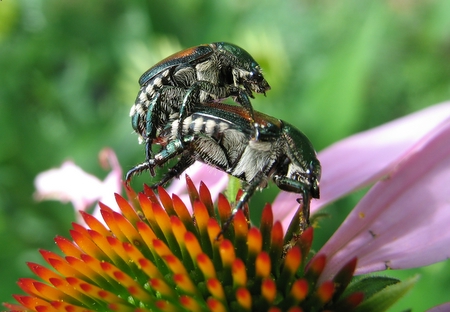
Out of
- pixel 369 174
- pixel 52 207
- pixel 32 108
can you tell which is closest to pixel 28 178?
pixel 52 207

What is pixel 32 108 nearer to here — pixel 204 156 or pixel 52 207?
pixel 52 207

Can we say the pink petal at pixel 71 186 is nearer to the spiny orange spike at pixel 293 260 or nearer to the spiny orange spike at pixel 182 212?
the spiny orange spike at pixel 182 212

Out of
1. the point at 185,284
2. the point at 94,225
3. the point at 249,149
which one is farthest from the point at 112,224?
the point at 249,149

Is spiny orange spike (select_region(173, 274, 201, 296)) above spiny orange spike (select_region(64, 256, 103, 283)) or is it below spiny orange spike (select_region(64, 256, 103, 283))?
below

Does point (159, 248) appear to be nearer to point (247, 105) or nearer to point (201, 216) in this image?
point (201, 216)

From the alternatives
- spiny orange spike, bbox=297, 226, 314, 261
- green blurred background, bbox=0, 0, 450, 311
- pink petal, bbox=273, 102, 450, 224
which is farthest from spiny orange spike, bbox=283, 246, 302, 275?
green blurred background, bbox=0, 0, 450, 311

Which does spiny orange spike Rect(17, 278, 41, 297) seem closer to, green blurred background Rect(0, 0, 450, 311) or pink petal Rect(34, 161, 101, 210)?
pink petal Rect(34, 161, 101, 210)
